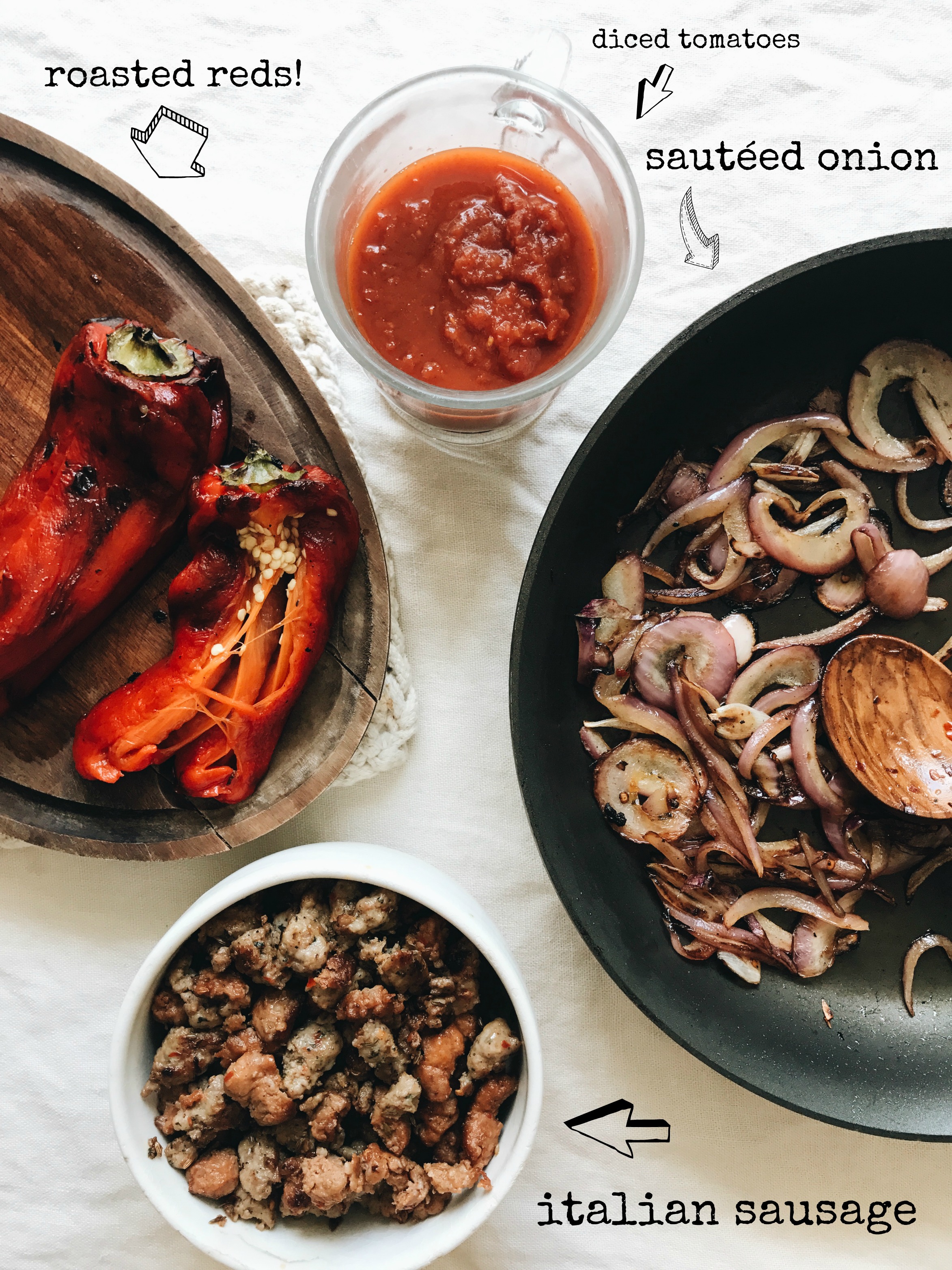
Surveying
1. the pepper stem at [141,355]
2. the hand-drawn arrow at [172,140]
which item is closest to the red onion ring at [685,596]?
the pepper stem at [141,355]

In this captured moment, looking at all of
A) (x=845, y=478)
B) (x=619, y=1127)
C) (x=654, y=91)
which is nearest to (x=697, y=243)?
(x=654, y=91)

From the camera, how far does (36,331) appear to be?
Answer: 4.75ft

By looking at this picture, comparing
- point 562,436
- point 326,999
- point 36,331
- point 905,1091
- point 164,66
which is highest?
point 164,66

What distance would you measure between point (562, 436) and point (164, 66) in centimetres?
93

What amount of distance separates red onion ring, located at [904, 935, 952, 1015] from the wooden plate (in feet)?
3.26

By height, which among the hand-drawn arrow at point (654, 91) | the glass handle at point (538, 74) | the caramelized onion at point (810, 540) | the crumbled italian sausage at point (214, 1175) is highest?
the hand-drawn arrow at point (654, 91)

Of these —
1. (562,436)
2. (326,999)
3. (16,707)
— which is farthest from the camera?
(562,436)

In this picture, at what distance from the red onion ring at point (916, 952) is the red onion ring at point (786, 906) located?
0.29ft

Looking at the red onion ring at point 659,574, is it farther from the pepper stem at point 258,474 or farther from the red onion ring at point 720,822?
the pepper stem at point 258,474

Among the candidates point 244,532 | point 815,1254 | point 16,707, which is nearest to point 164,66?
point 244,532

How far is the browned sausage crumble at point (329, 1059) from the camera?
1.33m

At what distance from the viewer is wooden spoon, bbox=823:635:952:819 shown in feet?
4.86

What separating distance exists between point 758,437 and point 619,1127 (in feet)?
3.97

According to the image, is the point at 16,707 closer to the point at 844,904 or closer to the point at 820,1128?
the point at 844,904
